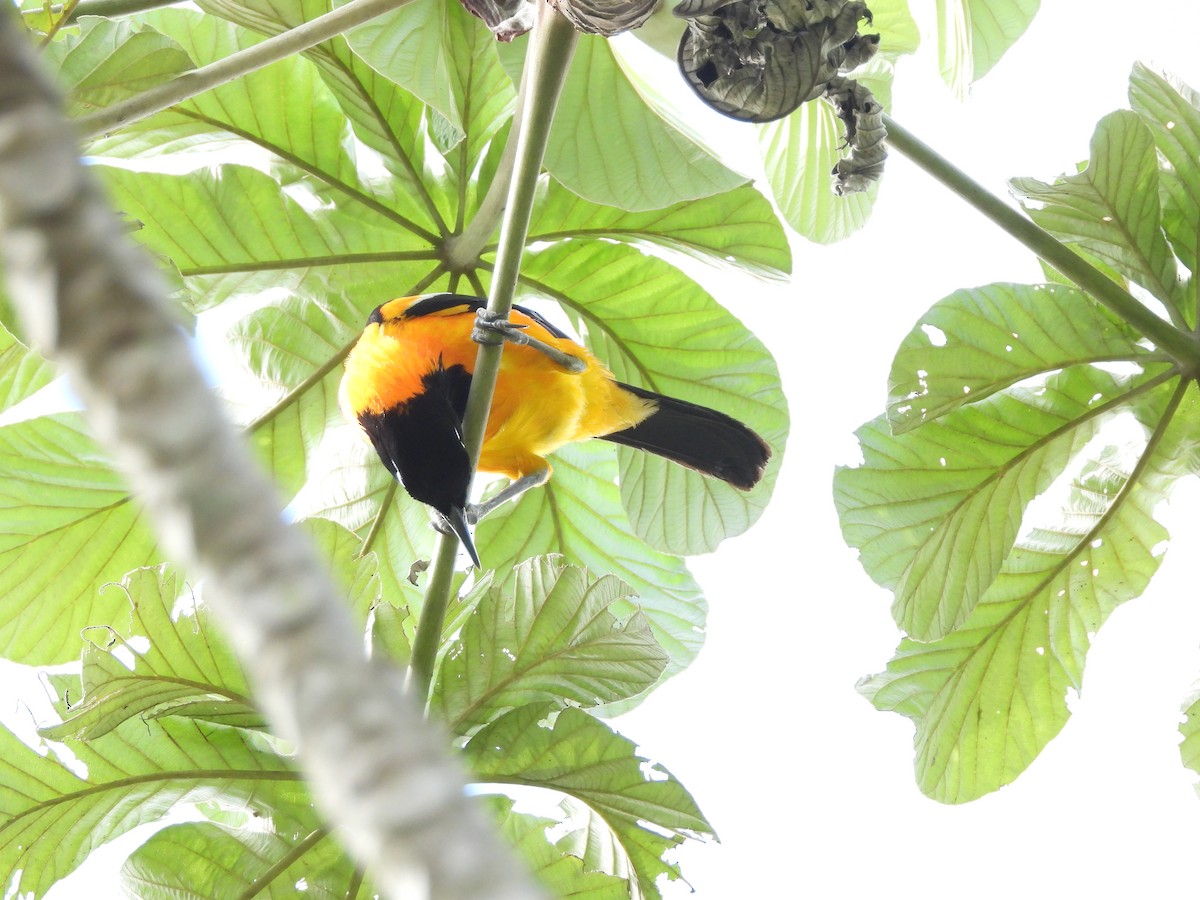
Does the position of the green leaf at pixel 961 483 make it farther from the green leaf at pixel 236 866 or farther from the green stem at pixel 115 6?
the green stem at pixel 115 6

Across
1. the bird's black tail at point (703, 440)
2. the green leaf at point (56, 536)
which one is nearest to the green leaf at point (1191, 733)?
the bird's black tail at point (703, 440)

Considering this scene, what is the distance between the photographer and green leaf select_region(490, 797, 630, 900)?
61.9 inches

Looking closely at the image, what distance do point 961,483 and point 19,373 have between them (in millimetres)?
1944

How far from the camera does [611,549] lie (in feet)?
8.54

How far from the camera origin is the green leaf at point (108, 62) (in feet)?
4.94

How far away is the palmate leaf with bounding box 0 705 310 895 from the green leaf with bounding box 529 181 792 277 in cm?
123

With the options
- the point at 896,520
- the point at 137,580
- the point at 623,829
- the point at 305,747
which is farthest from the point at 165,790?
the point at 305,747

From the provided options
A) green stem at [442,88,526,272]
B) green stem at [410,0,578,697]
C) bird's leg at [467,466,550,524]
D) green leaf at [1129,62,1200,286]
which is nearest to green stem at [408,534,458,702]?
green stem at [410,0,578,697]

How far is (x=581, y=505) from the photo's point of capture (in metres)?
2.61

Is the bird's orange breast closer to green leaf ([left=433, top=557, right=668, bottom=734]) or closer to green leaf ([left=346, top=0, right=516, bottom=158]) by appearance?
green leaf ([left=346, top=0, right=516, bottom=158])

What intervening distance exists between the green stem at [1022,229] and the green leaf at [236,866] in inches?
57.5

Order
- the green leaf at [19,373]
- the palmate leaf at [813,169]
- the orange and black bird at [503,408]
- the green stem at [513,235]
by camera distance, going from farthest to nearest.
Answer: the palmate leaf at [813,169] → the orange and black bird at [503,408] → the green leaf at [19,373] → the green stem at [513,235]

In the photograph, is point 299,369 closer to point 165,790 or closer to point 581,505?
point 581,505

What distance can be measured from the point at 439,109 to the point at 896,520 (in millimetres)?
1210
